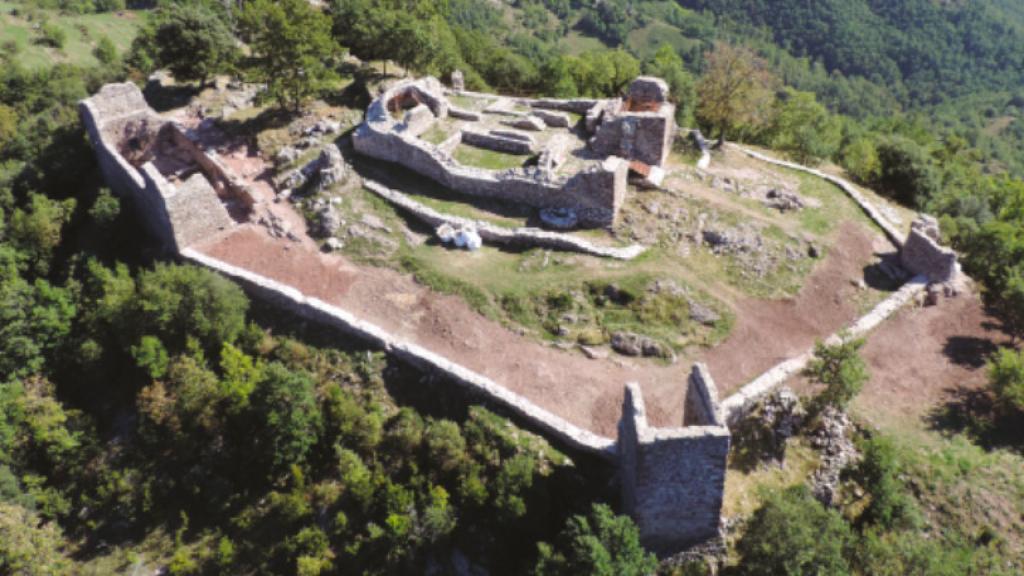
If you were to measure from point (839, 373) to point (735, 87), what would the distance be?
2127cm

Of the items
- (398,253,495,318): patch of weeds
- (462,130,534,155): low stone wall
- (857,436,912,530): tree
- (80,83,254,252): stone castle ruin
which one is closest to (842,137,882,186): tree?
(462,130,534,155): low stone wall

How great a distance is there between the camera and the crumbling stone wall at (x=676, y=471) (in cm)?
1597

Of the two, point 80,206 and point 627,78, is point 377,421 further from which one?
point 627,78

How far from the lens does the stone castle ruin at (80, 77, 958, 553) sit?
16984 millimetres

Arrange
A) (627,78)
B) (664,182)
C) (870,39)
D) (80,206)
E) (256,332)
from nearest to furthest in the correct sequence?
(256,332) < (664,182) < (80,206) < (627,78) < (870,39)

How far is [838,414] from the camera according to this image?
20859 millimetres

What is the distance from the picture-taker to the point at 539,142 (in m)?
33.7

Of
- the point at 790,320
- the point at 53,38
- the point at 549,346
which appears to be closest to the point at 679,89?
the point at 790,320

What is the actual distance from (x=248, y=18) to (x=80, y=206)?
45.3 ft

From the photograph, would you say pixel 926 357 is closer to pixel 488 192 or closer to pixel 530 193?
pixel 530 193

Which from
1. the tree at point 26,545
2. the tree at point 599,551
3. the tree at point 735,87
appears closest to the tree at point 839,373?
the tree at point 599,551

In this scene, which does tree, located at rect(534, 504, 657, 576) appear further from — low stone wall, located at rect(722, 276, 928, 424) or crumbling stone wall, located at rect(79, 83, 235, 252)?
crumbling stone wall, located at rect(79, 83, 235, 252)

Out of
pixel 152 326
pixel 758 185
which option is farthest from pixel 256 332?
pixel 758 185

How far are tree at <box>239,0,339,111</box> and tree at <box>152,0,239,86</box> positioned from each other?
361 cm
